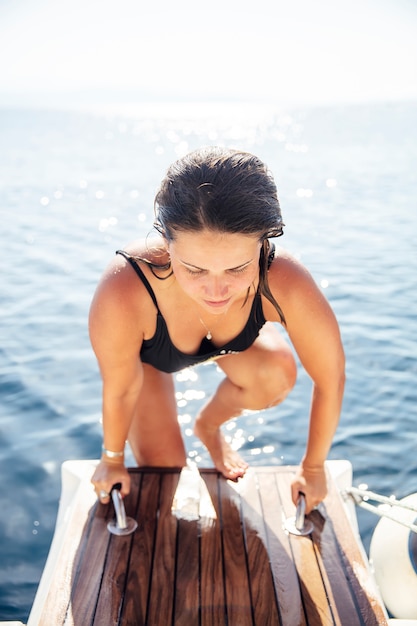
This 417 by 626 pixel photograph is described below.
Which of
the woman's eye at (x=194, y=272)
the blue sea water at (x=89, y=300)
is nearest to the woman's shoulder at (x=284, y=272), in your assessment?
the woman's eye at (x=194, y=272)

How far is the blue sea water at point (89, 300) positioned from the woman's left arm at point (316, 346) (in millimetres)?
1045

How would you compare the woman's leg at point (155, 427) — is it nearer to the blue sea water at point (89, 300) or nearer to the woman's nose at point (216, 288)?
the blue sea water at point (89, 300)

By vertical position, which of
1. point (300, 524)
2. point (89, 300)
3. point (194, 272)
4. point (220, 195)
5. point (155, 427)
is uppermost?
point (220, 195)

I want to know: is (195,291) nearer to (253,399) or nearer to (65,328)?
(253,399)

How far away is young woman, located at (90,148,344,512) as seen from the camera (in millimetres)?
1892

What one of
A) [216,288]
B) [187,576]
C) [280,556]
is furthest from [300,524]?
[216,288]

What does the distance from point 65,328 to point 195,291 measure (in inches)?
158

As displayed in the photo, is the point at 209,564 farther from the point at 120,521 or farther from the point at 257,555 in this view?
the point at 120,521

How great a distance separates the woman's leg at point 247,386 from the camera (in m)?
2.86

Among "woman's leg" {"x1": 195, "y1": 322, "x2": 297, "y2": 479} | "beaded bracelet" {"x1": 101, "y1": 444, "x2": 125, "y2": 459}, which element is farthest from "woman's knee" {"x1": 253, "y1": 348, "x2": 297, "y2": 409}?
"beaded bracelet" {"x1": 101, "y1": 444, "x2": 125, "y2": 459}

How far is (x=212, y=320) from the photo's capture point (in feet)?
8.63

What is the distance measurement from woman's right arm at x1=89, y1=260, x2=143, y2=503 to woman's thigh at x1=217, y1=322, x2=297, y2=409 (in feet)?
1.64

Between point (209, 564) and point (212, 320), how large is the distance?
0.98m

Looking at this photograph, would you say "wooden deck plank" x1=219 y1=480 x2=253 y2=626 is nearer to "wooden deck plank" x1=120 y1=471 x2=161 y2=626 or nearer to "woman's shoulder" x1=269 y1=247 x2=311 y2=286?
"wooden deck plank" x1=120 y1=471 x2=161 y2=626
